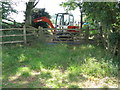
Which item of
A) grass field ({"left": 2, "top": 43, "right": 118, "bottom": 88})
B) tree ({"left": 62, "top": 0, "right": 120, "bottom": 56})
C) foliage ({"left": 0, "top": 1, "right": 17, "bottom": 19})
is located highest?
foliage ({"left": 0, "top": 1, "right": 17, "bottom": 19})

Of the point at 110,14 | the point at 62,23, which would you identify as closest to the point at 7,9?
the point at 62,23

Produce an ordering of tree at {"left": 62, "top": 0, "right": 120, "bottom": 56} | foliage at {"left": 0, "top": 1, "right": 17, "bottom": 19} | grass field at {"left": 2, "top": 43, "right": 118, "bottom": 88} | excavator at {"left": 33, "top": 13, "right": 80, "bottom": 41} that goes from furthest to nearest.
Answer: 1. excavator at {"left": 33, "top": 13, "right": 80, "bottom": 41}
2. foliage at {"left": 0, "top": 1, "right": 17, "bottom": 19}
3. tree at {"left": 62, "top": 0, "right": 120, "bottom": 56}
4. grass field at {"left": 2, "top": 43, "right": 118, "bottom": 88}

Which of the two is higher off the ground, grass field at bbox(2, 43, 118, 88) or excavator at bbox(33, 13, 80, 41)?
excavator at bbox(33, 13, 80, 41)

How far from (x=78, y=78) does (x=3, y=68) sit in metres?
2.67

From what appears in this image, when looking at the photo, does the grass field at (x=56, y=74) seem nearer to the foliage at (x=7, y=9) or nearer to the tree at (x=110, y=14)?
the tree at (x=110, y=14)

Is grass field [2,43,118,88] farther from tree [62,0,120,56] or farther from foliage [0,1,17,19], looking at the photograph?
foliage [0,1,17,19]

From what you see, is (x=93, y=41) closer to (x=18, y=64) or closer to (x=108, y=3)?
(x=108, y=3)

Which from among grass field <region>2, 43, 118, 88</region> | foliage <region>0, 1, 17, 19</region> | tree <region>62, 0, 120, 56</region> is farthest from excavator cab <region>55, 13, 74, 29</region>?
grass field <region>2, 43, 118, 88</region>

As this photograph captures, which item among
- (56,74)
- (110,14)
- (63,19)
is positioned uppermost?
(63,19)

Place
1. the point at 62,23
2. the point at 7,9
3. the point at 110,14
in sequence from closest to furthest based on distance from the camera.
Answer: the point at 110,14, the point at 7,9, the point at 62,23

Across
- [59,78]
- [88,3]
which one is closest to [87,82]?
[59,78]

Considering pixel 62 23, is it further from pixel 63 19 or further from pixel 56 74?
pixel 56 74

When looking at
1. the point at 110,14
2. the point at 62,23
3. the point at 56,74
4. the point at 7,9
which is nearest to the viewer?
the point at 56,74

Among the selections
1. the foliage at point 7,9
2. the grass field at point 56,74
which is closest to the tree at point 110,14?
the grass field at point 56,74
